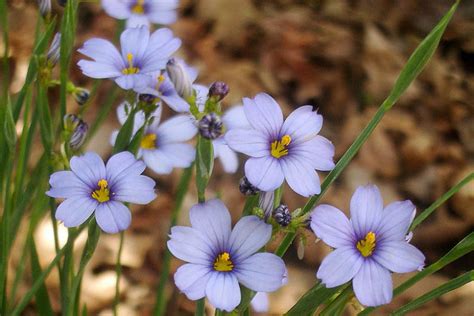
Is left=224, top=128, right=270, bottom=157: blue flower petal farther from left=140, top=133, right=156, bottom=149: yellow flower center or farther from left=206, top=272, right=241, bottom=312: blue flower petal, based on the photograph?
left=140, top=133, right=156, bottom=149: yellow flower center

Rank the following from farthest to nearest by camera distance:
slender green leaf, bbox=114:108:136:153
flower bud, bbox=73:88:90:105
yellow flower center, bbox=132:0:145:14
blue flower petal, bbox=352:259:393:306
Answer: yellow flower center, bbox=132:0:145:14 < flower bud, bbox=73:88:90:105 < slender green leaf, bbox=114:108:136:153 < blue flower petal, bbox=352:259:393:306

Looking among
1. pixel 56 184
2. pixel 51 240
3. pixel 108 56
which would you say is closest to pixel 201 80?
pixel 51 240

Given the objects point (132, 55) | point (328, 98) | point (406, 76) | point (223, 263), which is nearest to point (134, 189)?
point (223, 263)

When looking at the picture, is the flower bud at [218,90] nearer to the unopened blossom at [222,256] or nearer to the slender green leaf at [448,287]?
the unopened blossom at [222,256]

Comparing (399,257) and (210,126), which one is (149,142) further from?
(399,257)

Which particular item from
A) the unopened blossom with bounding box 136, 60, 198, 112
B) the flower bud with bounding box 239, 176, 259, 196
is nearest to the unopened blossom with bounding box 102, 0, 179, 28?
the unopened blossom with bounding box 136, 60, 198, 112

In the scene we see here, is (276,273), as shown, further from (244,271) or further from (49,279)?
(49,279)
